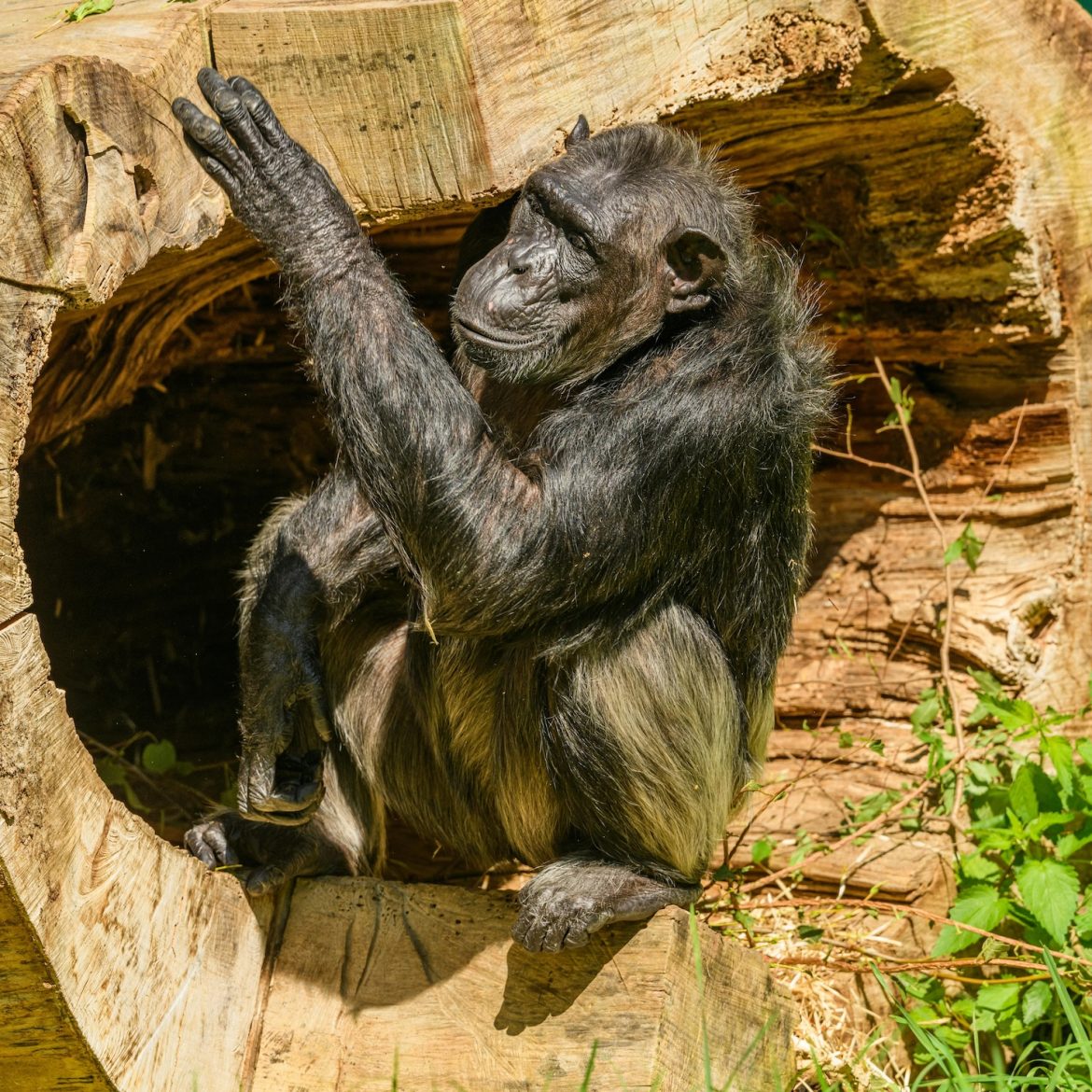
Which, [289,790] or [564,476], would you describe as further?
[289,790]

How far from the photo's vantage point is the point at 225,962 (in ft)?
10.8

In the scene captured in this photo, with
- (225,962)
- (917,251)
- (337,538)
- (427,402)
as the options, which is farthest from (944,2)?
(225,962)

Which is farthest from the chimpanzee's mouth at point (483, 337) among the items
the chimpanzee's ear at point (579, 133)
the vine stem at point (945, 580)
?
the vine stem at point (945, 580)

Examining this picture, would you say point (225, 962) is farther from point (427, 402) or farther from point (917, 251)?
point (917, 251)

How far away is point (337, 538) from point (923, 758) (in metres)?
2.18

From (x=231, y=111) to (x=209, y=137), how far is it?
2.9 inches

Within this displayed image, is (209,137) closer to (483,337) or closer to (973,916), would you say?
(483,337)

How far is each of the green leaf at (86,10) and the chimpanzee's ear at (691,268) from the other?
1.40 meters

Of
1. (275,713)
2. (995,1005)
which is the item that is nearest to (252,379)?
(275,713)

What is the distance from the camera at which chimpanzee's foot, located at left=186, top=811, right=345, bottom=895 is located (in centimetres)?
354

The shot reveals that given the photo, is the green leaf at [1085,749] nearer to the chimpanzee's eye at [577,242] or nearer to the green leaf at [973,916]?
the green leaf at [973,916]

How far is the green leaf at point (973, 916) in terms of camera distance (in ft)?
12.2

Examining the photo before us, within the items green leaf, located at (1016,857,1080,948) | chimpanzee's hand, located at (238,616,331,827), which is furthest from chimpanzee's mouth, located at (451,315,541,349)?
green leaf, located at (1016,857,1080,948)

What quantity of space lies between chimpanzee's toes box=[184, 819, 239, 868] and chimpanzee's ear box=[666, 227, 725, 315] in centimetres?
182
